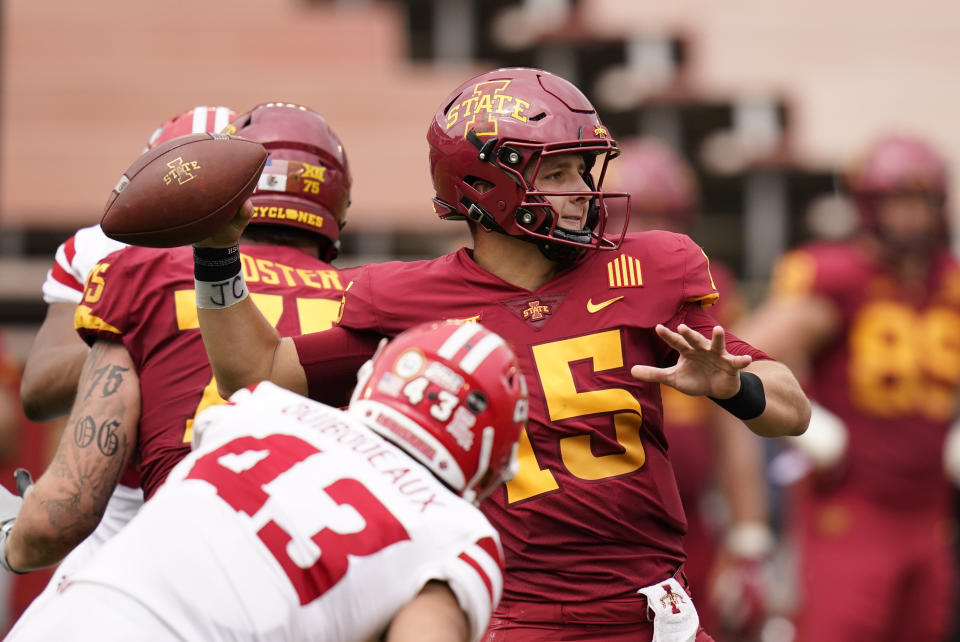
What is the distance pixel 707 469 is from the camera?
6.59 metres

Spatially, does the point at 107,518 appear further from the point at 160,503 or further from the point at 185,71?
the point at 185,71

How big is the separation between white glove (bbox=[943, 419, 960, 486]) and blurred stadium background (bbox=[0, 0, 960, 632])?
266 cm

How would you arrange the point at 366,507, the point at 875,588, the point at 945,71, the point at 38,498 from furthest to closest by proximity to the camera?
1. the point at 945,71
2. the point at 875,588
3. the point at 38,498
4. the point at 366,507

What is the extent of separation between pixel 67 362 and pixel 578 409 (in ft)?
4.34

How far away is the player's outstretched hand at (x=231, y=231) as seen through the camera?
116 inches

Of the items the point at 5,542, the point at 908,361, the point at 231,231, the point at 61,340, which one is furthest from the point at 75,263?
the point at 908,361

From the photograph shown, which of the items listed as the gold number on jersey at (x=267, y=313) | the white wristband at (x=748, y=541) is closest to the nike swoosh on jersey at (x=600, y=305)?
the gold number on jersey at (x=267, y=313)

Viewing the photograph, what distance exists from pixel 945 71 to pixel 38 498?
10633mm

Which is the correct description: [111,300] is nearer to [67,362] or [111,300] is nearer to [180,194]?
[67,362]

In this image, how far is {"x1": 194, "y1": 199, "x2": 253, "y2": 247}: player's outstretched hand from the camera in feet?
9.64

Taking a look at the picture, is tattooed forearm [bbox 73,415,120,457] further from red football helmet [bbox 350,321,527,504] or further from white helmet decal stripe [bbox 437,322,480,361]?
white helmet decal stripe [bbox 437,322,480,361]

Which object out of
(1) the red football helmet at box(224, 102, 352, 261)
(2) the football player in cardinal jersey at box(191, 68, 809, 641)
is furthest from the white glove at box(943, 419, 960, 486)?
(1) the red football helmet at box(224, 102, 352, 261)

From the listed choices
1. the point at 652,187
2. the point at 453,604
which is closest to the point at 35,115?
the point at 652,187

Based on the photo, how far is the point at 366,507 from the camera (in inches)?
95.1
